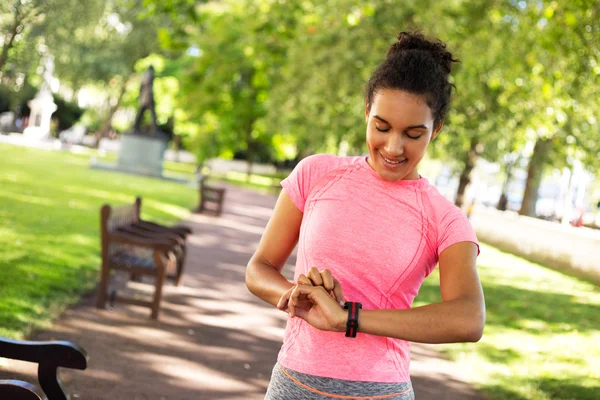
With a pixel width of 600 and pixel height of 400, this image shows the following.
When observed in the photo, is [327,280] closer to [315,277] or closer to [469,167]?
[315,277]

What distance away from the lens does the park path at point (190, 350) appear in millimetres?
5867

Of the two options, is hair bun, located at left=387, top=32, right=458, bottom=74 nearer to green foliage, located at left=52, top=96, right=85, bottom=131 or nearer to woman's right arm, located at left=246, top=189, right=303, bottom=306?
woman's right arm, located at left=246, top=189, right=303, bottom=306

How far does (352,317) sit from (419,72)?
72 centimetres

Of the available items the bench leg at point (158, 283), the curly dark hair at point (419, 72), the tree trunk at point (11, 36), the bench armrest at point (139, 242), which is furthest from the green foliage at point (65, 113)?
the curly dark hair at point (419, 72)

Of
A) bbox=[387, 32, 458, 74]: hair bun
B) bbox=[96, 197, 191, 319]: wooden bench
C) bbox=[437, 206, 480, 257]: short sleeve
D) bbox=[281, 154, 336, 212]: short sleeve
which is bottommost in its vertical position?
bbox=[96, 197, 191, 319]: wooden bench

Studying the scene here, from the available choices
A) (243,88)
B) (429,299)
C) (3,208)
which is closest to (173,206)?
(3,208)

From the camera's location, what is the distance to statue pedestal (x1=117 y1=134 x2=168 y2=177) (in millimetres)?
32656

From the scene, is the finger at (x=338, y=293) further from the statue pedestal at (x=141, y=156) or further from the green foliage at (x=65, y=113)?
the green foliage at (x=65, y=113)

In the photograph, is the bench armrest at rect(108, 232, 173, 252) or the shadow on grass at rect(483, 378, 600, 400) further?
the bench armrest at rect(108, 232, 173, 252)

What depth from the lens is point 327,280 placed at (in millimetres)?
1988

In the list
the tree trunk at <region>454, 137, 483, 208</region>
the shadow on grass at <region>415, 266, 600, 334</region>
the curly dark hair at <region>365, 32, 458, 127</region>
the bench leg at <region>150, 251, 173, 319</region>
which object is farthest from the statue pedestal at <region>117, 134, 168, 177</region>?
the curly dark hair at <region>365, 32, 458, 127</region>

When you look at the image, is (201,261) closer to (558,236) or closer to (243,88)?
(558,236)

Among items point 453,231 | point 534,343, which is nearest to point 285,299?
point 453,231

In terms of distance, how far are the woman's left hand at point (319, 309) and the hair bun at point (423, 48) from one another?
2.47ft
